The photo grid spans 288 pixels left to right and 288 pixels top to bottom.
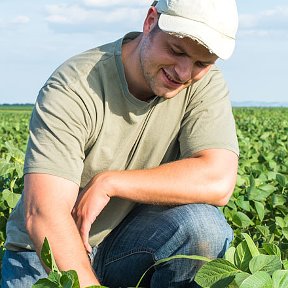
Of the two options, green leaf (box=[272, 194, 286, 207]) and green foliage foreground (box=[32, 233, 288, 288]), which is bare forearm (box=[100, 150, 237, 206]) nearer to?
green foliage foreground (box=[32, 233, 288, 288])

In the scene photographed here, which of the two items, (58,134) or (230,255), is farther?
(58,134)

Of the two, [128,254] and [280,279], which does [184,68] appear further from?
[280,279]

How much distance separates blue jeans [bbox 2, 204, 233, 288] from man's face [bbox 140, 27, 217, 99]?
429 millimetres

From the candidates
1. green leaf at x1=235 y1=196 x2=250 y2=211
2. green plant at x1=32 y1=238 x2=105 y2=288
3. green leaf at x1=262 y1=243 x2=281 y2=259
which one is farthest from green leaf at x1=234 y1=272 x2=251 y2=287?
green leaf at x1=235 y1=196 x2=250 y2=211

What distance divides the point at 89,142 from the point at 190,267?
53 centimetres

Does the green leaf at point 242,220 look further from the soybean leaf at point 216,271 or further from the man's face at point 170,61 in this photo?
the soybean leaf at point 216,271

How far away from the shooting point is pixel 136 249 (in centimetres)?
309

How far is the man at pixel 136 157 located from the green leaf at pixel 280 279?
717mm

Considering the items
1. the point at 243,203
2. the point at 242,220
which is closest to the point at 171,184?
the point at 242,220

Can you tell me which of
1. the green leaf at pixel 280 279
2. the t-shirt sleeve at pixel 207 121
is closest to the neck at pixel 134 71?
the t-shirt sleeve at pixel 207 121

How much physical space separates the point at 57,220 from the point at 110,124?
1.61 ft

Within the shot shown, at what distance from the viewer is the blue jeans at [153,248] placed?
2.92 meters

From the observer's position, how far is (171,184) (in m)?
2.88

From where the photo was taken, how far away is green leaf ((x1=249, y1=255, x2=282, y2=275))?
2135 millimetres
